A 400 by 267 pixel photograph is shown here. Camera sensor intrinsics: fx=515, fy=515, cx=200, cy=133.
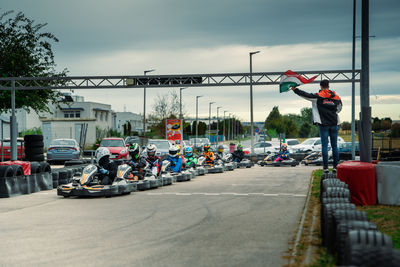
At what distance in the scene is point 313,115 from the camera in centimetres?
1088

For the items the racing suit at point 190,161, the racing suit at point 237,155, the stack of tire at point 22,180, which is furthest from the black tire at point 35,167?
the racing suit at point 237,155

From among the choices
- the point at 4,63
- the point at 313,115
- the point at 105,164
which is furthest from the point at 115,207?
the point at 4,63

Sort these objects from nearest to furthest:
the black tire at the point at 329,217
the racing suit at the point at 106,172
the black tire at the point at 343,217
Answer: the black tire at the point at 343,217, the black tire at the point at 329,217, the racing suit at the point at 106,172

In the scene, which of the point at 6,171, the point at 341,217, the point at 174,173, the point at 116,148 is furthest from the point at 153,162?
the point at 116,148

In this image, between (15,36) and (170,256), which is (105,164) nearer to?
(170,256)

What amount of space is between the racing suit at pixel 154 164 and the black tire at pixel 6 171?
442 cm

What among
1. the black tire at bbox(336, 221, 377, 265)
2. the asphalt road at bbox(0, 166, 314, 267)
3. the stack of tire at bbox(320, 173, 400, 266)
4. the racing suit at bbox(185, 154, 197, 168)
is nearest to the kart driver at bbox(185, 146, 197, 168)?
the racing suit at bbox(185, 154, 197, 168)

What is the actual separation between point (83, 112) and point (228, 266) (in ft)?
240

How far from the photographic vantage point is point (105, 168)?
13562 mm

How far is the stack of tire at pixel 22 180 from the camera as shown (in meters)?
A: 13.2

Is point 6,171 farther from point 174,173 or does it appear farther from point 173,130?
point 173,130

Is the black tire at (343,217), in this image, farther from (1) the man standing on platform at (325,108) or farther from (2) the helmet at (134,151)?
(2) the helmet at (134,151)

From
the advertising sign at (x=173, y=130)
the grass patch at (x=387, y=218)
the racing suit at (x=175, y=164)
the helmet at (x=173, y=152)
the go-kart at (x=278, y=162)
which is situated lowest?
the go-kart at (x=278, y=162)

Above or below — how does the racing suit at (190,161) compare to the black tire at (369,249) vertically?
below
